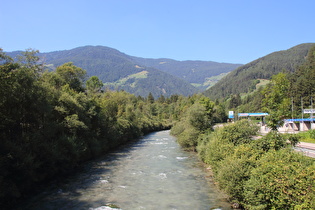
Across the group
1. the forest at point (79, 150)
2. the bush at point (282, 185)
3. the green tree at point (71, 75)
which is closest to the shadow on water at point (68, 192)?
the forest at point (79, 150)

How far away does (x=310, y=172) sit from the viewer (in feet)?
43.0

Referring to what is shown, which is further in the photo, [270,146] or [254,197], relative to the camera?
[270,146]

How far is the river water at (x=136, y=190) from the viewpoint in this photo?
18.5 metres

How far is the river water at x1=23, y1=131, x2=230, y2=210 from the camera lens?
18.5m

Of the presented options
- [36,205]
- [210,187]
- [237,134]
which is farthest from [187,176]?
[36,205]

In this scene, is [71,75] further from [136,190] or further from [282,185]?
[282,185]

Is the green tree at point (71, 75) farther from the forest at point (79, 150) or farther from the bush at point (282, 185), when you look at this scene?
the bush at point (282, 185)

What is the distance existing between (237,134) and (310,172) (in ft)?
44.9

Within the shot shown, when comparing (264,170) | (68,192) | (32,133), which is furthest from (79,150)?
(264,170)

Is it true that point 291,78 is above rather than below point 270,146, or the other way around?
above

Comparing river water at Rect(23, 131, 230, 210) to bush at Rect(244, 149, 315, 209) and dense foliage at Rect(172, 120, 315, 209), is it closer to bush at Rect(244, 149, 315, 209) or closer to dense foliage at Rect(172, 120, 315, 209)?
dense foliage at Rect(172, 120, 315, 209)

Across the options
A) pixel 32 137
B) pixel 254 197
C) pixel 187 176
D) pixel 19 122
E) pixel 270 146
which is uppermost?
pixel 19 122

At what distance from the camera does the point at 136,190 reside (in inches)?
865

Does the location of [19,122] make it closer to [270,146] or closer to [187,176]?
[187,176]
